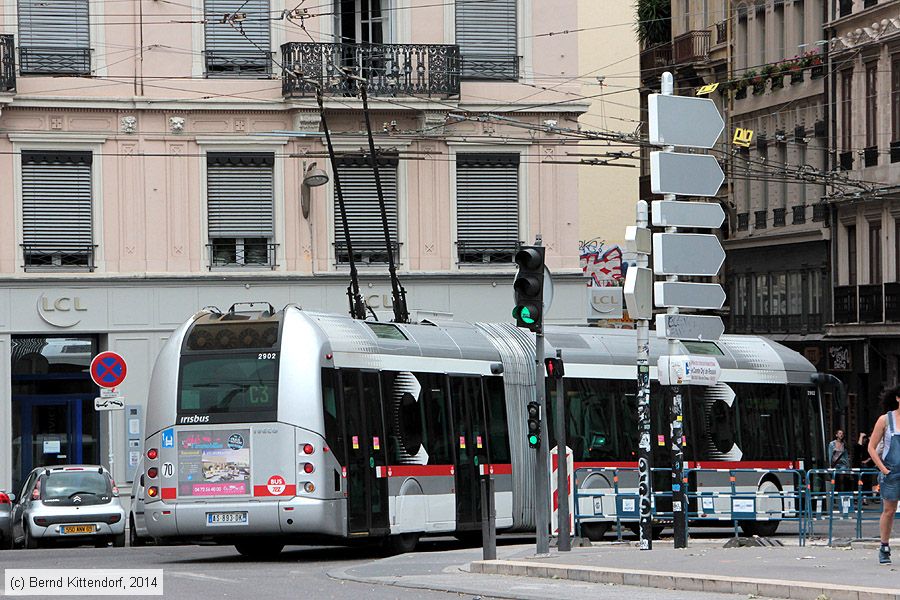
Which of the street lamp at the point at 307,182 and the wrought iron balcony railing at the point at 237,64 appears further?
the wrought iron balcony railing at the point at 237,64

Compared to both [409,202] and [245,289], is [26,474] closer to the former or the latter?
[245,289]

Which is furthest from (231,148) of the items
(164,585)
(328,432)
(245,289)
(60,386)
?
(164,585)

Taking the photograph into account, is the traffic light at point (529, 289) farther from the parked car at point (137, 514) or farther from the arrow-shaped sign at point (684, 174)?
the parked car at point (137, 514)

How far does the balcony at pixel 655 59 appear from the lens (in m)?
64.2

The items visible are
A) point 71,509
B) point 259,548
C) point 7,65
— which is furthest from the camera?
point 7,65

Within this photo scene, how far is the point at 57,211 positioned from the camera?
35938 millimetres

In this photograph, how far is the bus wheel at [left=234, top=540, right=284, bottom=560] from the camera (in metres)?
24.9

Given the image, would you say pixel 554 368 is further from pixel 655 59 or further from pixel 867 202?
pixel 655 59

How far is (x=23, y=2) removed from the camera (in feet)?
118

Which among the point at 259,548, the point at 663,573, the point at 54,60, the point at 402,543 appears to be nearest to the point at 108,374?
the point at 259,548

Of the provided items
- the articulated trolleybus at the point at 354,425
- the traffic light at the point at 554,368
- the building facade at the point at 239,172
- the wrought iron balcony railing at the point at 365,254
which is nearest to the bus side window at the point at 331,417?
the articulated trolleybus at the point at 354,425

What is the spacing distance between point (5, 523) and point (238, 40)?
11600 millimetres

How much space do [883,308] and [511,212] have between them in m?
15.9

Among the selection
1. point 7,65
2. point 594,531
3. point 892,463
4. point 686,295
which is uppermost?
point 7,65
